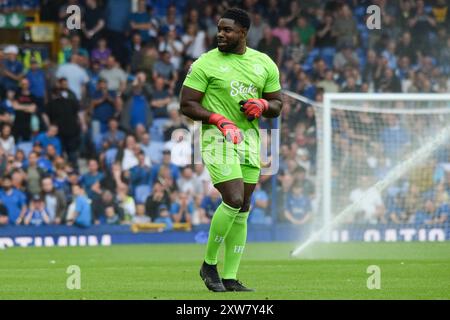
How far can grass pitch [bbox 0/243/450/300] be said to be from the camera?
11070 mm

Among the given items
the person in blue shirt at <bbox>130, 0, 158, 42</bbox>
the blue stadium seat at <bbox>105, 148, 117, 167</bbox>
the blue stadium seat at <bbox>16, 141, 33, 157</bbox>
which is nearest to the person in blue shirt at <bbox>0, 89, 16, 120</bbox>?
the blue stadium seat at <bbox>16, 141, 33, 157</bbox>

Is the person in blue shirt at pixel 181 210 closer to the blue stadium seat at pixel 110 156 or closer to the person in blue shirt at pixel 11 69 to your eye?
the blue stadium seat at pixel 110 156

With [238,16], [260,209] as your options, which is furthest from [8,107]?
[238,16]

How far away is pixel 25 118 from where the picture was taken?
25094 mm

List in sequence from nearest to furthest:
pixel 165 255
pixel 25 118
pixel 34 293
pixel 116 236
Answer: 1. pixel 34 293
2. pixel 165 255
3. pixel 116 236
4. pixel 25 118

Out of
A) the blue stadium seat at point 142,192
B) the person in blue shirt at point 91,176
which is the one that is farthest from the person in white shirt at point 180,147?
the person in blue shirt at point 91,176

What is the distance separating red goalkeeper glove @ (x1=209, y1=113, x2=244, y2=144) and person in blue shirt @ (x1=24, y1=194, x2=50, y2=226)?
12.3m

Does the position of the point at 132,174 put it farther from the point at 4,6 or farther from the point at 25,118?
the point at 4,6

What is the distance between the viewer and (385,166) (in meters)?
22.7

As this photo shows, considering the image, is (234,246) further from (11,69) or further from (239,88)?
(11,69)

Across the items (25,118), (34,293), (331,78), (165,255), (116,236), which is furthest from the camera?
(331,78)

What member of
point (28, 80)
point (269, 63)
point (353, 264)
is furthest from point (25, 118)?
point (269, 63)

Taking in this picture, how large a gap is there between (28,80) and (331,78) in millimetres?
6599

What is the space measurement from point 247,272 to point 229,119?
11.2 ft
